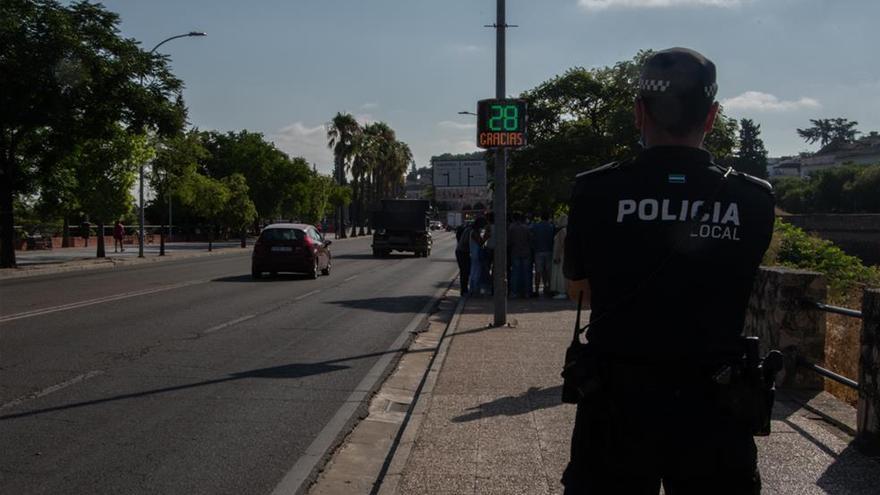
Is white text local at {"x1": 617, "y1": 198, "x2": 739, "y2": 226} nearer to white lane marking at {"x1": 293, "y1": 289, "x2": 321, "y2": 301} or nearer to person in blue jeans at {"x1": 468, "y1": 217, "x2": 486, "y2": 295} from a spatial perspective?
white lane marking at {"x1": 293, "y1": 289, "x2": 321, "y2": 301}

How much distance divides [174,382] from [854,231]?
151 ft

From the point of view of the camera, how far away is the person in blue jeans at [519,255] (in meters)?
19.4

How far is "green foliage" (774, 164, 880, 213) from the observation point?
7656 centimetres

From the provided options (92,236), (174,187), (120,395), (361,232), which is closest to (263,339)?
(120,395)

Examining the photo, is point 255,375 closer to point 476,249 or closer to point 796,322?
point 796,322

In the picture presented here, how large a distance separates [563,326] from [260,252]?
12952 mm

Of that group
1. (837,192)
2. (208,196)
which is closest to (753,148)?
(837,192)

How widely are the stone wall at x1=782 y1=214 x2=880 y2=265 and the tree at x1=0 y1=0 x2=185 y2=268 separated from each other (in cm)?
3135

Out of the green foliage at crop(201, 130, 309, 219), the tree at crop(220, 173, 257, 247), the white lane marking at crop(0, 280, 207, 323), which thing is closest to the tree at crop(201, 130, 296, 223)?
the green foliage at crop(201, 130, 309, 219)

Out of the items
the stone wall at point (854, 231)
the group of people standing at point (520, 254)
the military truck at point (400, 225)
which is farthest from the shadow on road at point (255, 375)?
the stone wall at point (854, 231)

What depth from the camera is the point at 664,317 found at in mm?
2543

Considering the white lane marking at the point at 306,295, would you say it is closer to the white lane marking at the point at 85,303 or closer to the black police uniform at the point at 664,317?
the white lane marking at the point at 85,303

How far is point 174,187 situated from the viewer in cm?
4216

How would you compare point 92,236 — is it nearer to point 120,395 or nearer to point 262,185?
point 262,185
